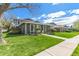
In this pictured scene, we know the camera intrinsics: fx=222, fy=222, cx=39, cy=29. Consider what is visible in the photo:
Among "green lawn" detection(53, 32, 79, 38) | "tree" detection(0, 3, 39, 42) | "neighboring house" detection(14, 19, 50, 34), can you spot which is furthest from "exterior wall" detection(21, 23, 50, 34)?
"tree" detection(0, 3, 39, 42)

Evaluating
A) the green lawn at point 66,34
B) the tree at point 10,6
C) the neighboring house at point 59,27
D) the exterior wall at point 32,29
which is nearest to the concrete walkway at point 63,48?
the green lawn at point 66,34

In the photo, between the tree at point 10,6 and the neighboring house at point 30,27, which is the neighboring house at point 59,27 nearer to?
the neighboring house at point 30,27

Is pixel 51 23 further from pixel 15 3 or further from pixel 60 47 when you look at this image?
pixel 15 3

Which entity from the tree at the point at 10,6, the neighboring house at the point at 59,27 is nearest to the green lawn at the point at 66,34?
the neighboring house at the point at 59,27

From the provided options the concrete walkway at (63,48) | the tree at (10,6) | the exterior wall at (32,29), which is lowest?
the concrete walkway at (63,48)

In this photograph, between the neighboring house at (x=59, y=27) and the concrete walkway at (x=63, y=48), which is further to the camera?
the neighboring house at (x=59, y=27)

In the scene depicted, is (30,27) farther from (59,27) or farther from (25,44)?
(59,27)

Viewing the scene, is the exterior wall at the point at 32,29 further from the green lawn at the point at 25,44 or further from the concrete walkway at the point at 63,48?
the concrete walkway at the point at 63,48

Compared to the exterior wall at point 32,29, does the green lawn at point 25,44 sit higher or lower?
lower

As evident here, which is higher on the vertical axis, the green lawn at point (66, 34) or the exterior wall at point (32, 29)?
the exterior wall at point (32, 29)
